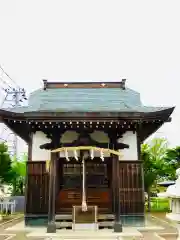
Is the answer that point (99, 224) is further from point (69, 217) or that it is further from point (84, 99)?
point (84, 99)

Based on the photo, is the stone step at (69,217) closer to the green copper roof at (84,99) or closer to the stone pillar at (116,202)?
the stone pillar at (116,202)

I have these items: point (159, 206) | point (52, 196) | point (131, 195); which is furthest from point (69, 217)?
point (159, 206)

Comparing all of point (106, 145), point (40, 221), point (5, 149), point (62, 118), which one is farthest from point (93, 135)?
point (5, 149)

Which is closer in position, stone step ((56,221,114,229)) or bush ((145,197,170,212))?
stone step ((56,221,114,229))

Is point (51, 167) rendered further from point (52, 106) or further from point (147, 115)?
point (147, 115)

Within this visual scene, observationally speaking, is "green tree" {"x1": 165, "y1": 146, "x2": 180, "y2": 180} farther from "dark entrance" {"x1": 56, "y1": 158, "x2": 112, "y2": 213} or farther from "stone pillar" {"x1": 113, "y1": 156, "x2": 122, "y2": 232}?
"stone pillar" {"x1": 113, "y1": 156, "x2": 122, "y2": 232}

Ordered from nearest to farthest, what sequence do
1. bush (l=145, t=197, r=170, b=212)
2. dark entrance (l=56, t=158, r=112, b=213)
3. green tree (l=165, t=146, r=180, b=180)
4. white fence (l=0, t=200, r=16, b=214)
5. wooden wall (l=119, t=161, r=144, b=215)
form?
1. dark entrance (l=56, t=158, r=112, b=213)
2. wooden wall (l=119, t=161, r=144, b=215)
3. white fence (l=0, t=200, r=16, b=214)
4. bush (l=145, t=197, r=170, b=212)
5. green tree (l=165, t=146, r=180, b=180)

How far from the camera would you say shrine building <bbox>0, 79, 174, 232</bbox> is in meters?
10.3

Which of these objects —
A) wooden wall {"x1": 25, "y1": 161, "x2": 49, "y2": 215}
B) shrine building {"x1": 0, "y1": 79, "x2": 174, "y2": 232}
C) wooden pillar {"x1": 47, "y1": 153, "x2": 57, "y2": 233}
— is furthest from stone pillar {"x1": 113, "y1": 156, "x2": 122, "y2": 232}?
wooden wall {"x1": 25, "y1": 161, "x2": 49, "y2": 215}

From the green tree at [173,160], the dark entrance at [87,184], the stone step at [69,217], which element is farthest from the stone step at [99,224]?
the green tree at [173,160]

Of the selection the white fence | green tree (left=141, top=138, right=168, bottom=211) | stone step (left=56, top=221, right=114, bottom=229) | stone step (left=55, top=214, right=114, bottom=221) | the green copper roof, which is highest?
the green copper roof

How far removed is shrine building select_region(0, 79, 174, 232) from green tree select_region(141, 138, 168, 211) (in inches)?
333

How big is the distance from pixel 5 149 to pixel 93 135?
10235 millimetres

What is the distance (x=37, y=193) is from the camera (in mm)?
11539
